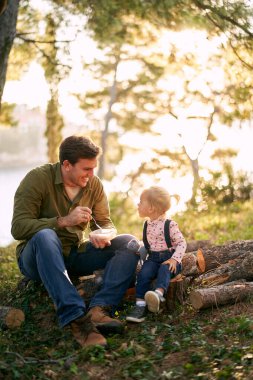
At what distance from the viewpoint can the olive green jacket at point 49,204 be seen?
4176 mm

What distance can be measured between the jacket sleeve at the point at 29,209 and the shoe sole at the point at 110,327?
2.72ft

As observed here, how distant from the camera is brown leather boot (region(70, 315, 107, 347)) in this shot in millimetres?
3660

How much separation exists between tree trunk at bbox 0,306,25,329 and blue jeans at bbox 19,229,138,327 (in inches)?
12.3

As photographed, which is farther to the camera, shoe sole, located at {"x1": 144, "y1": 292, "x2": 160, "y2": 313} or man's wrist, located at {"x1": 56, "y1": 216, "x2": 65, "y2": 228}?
man's wrist, located at {"x1": 56, "y1": 216, "x2": 65, "y2": 228}

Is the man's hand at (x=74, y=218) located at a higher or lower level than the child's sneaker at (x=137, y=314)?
higher

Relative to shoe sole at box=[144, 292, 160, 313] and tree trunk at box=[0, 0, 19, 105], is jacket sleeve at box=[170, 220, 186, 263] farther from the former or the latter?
tree trunk at box=[0, 0, 19, 105]

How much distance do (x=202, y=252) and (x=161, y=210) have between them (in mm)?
904

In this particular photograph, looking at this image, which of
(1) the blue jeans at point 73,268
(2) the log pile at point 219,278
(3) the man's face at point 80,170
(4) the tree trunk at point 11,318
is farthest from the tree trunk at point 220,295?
(4) the tree trunk at point 11,318

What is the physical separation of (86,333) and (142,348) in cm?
40

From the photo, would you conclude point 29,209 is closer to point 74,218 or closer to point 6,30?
point 74,218

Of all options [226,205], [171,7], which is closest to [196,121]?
[226,205]

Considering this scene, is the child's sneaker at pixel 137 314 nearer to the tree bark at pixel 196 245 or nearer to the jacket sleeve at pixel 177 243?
the jacket sleeve at pixel 177 243

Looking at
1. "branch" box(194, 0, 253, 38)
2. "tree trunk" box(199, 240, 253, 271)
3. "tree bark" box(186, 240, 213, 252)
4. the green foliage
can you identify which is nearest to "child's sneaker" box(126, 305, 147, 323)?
"tree trunk" box(199, 240, 253, 271)

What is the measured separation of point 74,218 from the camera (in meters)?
4.12
